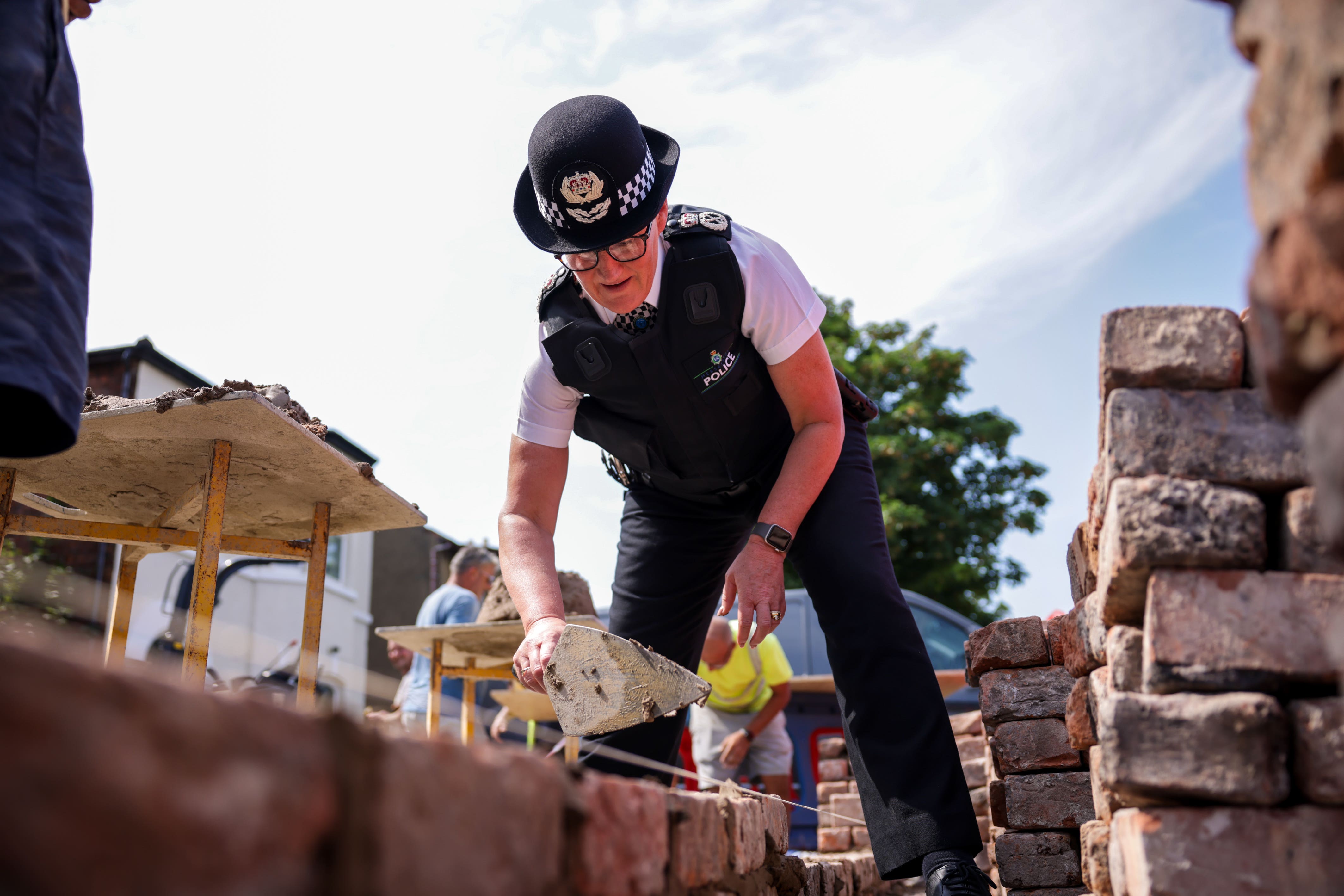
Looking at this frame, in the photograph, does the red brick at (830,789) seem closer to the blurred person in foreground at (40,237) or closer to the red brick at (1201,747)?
the red brick at (1201,747)

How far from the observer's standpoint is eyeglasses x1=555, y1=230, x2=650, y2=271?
2.73 meters

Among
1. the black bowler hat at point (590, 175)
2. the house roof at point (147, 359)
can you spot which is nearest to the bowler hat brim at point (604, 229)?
the black bowler hat at point (590, 175)

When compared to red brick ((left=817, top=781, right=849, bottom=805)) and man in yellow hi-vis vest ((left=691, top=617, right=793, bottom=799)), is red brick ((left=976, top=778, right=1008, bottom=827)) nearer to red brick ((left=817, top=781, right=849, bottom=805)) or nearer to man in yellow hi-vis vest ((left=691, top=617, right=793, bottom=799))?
man in yellow hi-vis vest ((left=691, top=617, right=793, bottom=799))

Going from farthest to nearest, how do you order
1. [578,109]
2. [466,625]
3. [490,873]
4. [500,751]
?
1. [466,625]
2. [578,109]
3. [500,751]
4. [490,873]

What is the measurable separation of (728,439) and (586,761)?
3.32 ft

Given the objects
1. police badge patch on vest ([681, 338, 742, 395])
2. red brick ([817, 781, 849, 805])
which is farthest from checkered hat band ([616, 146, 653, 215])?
red brick ([817, 781, 849, 805])

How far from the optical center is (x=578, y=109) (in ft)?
8.96

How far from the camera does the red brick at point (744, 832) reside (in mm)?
1951

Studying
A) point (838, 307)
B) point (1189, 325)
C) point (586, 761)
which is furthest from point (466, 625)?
point (838, 307)

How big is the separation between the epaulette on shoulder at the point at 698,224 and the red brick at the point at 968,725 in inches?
139

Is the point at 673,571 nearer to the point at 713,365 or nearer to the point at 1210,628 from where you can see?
the point at 713,365

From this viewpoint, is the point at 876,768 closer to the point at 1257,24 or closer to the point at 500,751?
the point at 500,751

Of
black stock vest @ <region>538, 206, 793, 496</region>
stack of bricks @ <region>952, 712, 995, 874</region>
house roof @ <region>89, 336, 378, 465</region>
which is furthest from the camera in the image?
house roof @ <region>89, 336, 378, 465</region>

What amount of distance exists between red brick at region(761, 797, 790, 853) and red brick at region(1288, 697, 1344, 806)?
1161 mm
